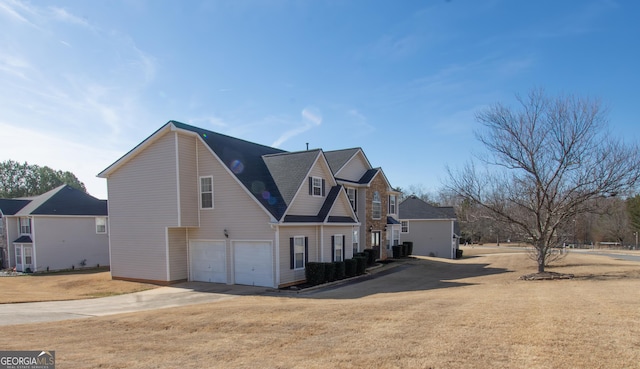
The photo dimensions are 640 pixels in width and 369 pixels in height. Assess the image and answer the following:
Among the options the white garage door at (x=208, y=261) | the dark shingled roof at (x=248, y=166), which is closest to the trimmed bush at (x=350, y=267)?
the dark shingled roof at (x=248, y=166)

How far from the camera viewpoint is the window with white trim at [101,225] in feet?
110

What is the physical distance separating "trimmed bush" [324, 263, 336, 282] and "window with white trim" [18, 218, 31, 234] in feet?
85.0

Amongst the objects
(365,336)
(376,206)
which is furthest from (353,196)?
(365,336)

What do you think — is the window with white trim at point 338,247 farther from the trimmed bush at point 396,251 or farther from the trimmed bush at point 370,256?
the trimmed bush at point 396,251

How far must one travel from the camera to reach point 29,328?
966 centimetres

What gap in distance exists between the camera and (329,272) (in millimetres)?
19422

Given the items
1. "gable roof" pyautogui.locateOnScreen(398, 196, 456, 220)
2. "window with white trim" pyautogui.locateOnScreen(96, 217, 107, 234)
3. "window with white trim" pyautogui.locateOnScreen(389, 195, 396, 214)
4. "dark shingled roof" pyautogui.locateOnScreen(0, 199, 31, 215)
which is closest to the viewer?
"dark shingled roof" pyautogui.locateOnScreen(0, 199, 31, 215)

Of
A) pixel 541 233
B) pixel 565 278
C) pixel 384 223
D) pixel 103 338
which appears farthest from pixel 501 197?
pixel 103 338

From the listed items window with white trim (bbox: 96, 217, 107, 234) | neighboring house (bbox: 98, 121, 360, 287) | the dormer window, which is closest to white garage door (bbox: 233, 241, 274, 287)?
neighboring house (bbox: 98, 121, 360, 287)

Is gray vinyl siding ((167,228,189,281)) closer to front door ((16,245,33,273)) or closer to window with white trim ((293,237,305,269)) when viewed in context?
window with white trim ((293,237,305,269))

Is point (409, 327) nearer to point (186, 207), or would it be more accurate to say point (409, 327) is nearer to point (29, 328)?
point (29, 328)

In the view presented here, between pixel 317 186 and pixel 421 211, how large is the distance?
2231cm

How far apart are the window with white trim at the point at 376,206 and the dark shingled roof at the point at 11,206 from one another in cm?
2958

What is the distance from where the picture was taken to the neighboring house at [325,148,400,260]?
92.0 feet
